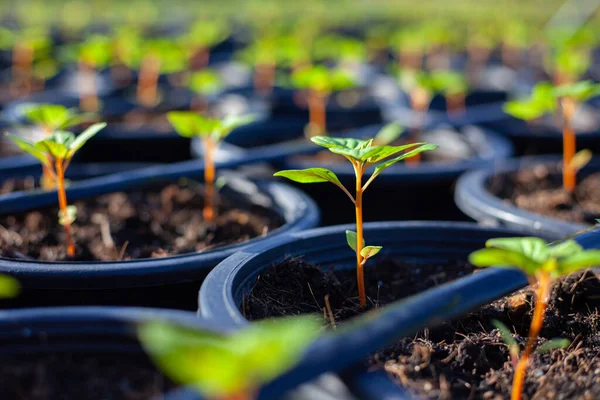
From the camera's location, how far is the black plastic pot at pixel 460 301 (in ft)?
3.10

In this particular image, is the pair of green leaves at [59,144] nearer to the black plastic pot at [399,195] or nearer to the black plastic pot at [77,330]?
the black plastic pot at [77,330]

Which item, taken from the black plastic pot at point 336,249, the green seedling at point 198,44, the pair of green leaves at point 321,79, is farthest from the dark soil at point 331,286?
the green seedling at point 198,44

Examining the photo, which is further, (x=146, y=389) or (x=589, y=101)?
(x=589, y=101)

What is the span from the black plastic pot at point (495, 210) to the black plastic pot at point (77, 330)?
1.05m

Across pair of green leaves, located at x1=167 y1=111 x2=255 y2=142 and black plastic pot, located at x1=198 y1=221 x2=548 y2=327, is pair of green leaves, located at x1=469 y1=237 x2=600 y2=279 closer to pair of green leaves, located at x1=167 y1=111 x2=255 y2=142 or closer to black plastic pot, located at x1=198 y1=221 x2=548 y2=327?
black plastic pot, located at x1=198 y1=221 x2=548 y2=327

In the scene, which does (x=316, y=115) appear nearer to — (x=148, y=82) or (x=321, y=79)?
(x=321, y=79)

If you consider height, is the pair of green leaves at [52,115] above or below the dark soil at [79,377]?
above

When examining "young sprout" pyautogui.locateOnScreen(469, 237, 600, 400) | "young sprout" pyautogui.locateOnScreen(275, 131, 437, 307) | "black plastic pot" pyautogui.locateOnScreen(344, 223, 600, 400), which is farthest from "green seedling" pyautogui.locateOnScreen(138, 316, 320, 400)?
"young sprout" pyautogui.locateOnScreen(275, 131, 437, 307)

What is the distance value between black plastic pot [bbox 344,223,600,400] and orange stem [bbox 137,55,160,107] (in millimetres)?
3076

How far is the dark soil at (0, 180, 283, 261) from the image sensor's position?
1.72 metres

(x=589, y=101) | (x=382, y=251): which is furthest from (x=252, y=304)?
(x=589, y=101)

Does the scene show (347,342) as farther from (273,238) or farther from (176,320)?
(273,238)

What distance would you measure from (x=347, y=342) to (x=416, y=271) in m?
0.83

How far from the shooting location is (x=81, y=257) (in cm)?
168
